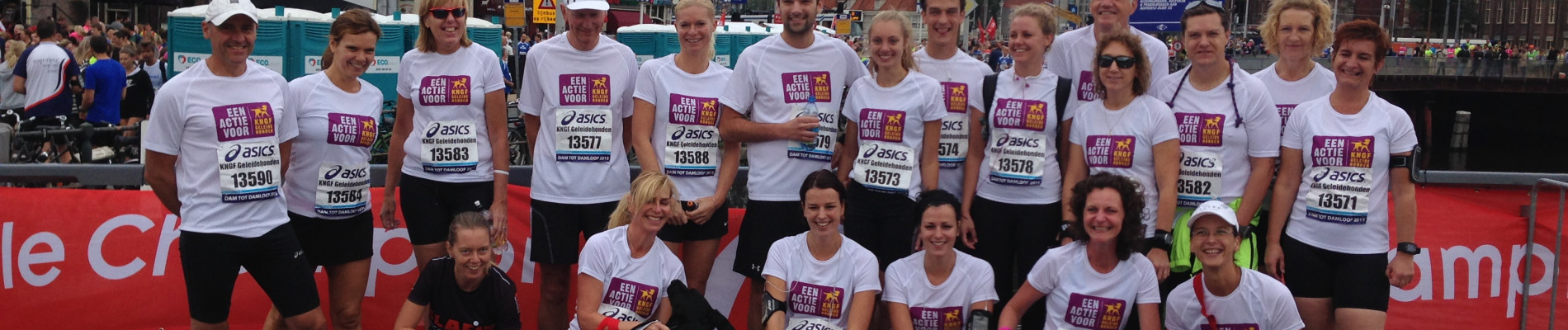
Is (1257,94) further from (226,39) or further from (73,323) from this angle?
Result: (73,323)

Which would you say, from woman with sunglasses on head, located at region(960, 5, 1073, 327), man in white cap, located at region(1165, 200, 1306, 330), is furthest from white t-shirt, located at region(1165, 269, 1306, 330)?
woman with sunglasses on head, located at region(960, 5, 1073, 327)

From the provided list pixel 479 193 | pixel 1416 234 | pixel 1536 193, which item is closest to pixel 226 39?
pixel 479 193

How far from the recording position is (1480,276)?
6.22 meters

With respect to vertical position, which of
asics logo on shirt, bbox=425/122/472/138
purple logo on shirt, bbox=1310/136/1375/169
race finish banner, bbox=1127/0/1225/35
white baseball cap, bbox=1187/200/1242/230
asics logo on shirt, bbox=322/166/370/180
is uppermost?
race finish banner, bbox=1127/0/1225/35

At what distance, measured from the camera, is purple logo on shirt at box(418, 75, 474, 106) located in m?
5.34

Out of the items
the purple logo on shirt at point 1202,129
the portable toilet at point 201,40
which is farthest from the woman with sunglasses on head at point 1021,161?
the portable toilet at point 201,40

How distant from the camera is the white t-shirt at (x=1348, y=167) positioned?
4.96 metres

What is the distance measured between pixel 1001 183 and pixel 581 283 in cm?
172

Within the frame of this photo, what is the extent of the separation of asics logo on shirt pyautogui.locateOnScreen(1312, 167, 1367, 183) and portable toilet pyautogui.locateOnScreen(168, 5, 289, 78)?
14.7 metres

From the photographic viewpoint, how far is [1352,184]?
196 inches

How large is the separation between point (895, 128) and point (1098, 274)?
3.19 ft

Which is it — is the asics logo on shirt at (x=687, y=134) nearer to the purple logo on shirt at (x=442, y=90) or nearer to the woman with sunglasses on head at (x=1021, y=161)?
the purple logo on shirt at (x=442, y=90)

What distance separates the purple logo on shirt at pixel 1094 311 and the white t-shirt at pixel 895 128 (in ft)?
2.67

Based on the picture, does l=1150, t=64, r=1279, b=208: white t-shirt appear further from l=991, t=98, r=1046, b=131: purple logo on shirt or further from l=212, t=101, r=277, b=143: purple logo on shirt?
l=212, t=101, r=277, b=143: purple logo on shirt
